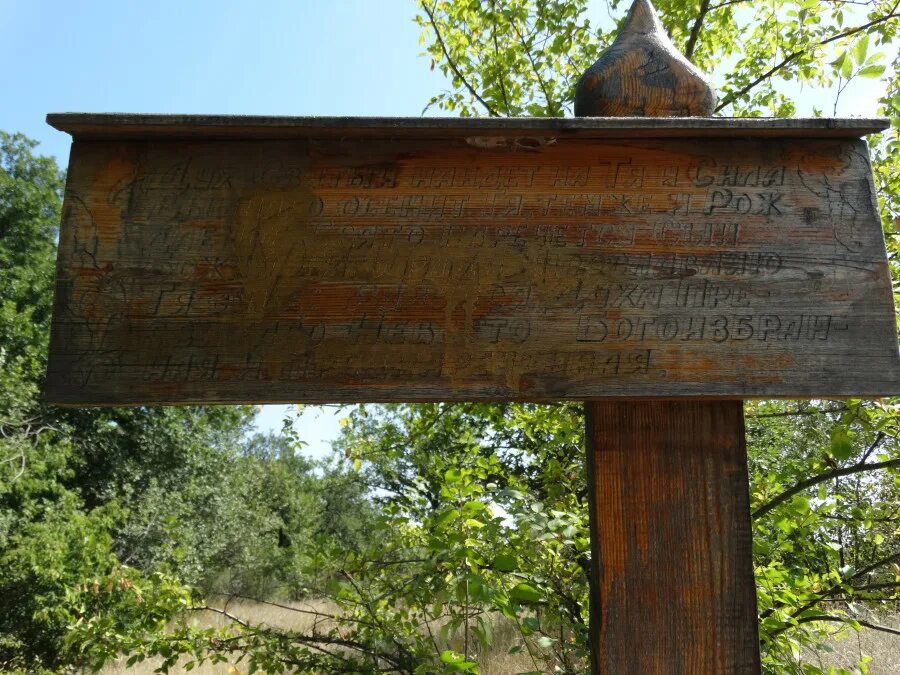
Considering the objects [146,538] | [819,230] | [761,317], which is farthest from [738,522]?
[146,538]

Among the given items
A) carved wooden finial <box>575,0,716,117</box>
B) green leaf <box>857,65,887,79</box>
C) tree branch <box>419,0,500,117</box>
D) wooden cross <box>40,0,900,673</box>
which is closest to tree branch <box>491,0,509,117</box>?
tree branch <box>419,0,500,117</box>

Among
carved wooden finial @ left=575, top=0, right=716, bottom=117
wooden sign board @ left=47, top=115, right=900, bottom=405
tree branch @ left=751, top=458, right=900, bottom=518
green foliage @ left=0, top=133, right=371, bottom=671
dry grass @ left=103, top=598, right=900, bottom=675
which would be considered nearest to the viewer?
wooden sign board @ left=47, top=115, right=900, bottom=405

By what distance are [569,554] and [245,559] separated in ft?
73.7

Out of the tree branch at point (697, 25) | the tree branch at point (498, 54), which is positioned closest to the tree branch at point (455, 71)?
the tree branch at point (498, 54)

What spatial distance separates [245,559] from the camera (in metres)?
23.0

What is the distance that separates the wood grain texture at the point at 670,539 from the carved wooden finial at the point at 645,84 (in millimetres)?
606

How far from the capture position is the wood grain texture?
120 centimetres

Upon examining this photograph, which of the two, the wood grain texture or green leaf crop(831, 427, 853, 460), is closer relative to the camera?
the wood grain texture

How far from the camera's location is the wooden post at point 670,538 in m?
1.20

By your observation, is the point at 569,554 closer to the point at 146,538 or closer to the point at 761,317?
the point at 761,317

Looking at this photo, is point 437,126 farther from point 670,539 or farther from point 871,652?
point 871,652

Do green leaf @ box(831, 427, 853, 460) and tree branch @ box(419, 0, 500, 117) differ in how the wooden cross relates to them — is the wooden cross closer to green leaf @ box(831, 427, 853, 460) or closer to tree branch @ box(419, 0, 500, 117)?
→ green leaf @ box(831, 427, 853, 460)

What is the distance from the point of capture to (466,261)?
1.20 meters

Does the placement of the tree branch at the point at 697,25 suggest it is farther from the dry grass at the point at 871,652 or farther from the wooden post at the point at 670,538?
the dry grass at the point at 871,652
